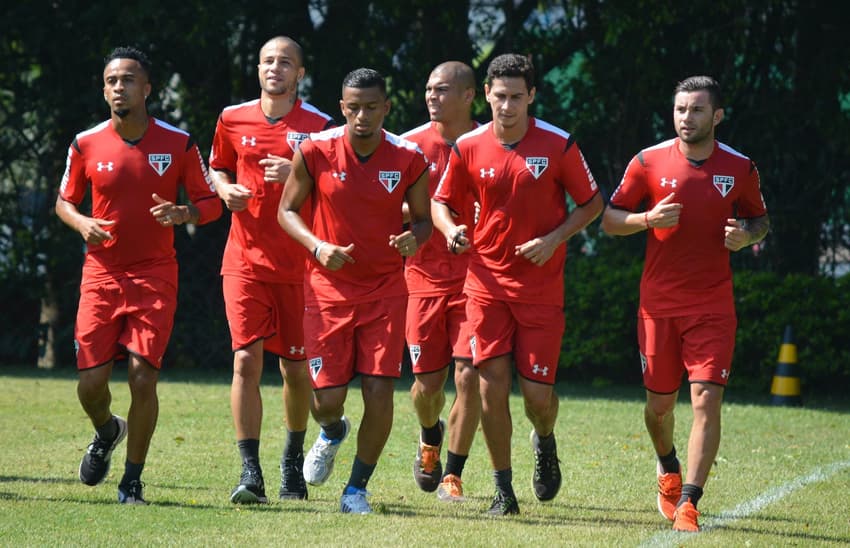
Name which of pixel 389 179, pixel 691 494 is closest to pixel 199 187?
pixel 389 179

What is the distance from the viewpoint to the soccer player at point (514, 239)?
766 cm

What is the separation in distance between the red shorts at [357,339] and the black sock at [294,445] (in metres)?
0.88

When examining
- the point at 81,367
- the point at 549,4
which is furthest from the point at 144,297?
the point at 549,4

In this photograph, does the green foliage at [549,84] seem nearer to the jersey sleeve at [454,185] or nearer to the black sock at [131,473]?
the jersey sleeve at [454,185]

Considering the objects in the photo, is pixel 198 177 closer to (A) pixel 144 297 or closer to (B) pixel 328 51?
(A) pixel 144 297

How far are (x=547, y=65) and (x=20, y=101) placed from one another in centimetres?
619

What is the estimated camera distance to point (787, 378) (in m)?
13.8

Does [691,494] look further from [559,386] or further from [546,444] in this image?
[559,386]

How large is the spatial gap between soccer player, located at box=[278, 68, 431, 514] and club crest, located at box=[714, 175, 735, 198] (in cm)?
162

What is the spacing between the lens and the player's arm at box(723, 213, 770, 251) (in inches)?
292

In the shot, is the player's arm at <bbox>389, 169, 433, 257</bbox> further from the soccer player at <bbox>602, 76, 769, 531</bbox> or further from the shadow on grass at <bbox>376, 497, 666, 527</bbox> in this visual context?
the shadow on grass at <bbox>376, 497, 666, 527</bbox>

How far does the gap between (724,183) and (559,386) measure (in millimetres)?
7989

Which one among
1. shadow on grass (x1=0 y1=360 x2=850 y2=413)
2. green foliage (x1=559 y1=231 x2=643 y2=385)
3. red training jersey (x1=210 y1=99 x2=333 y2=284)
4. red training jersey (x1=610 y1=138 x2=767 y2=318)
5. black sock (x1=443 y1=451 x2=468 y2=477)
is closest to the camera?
red training jersey (x1=610 y1=138 x2=767 y2=318)

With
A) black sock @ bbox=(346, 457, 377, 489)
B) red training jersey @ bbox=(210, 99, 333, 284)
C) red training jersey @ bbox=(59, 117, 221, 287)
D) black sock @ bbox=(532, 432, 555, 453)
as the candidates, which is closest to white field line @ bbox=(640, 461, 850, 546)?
black sock @ bbox=(532, 432, 555, 453)
